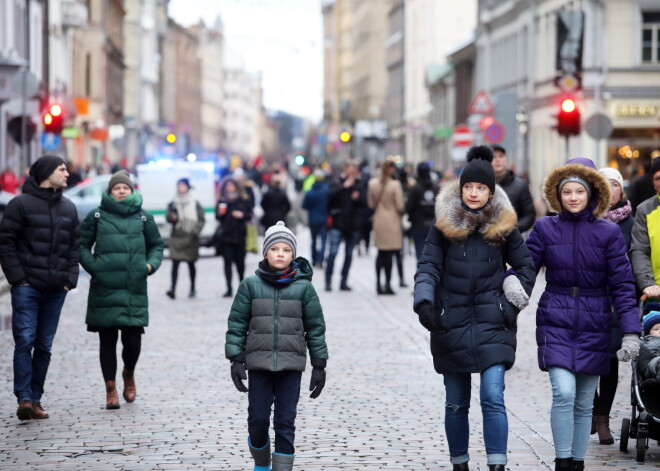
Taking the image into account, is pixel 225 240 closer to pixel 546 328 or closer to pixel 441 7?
pixel 546 328

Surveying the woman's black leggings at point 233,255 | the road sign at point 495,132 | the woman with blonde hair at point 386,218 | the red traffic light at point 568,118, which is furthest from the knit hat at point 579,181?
the road sign at point 495,132

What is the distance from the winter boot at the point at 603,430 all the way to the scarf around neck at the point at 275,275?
272 centimetres

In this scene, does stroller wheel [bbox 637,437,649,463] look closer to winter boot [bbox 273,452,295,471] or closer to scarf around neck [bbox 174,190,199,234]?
winter boot [bbox 273,452,295,471]

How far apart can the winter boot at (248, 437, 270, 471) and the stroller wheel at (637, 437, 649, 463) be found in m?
2.20

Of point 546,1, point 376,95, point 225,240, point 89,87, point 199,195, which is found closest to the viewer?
point 225,240

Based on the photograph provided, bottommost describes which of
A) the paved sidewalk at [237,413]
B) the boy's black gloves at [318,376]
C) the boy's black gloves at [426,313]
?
the paved sidewalk at [237,413]

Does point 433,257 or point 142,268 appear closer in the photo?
point 433,257

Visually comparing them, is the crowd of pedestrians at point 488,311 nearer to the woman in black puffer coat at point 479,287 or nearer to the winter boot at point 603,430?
the woman in black puffer coat at point 479,287

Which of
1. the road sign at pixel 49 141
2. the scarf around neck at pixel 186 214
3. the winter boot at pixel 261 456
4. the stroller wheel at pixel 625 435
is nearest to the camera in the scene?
the winter boot at pixel 261 456

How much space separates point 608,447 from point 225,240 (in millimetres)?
13109

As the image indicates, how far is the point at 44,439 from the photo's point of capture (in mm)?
10023

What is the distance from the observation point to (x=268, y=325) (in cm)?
805

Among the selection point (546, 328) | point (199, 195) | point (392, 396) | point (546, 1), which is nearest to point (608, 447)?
point (546, 328)

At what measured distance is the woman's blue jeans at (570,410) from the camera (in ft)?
27.3
